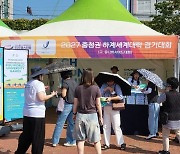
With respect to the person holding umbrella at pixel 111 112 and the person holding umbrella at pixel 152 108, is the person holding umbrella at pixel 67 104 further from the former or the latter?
the person holding umbrella at pixel 152 108

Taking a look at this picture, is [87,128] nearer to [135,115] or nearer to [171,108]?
[171,108]

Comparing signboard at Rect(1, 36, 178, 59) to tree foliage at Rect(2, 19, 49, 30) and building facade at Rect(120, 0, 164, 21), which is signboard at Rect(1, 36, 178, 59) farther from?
building facade at Rect(120, 0, 164, 21)

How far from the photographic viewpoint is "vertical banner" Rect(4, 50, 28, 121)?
854cm

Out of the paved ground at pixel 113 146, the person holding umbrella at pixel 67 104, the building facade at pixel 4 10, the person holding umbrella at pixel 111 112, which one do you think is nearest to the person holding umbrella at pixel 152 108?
the paved ground at pixel 113 146

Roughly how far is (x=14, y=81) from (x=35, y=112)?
11.1 ft

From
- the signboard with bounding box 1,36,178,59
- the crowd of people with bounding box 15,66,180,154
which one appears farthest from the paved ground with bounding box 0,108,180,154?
the signboard with bounding box 1,36,178,59

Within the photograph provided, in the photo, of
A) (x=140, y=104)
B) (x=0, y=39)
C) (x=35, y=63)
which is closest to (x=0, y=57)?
(x=0, y=39)

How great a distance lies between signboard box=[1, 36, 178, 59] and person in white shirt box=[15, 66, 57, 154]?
3413 millimetres

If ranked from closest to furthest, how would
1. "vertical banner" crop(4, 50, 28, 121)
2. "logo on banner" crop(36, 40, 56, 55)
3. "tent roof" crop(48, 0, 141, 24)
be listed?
"vertical banner" crop(4, 50, 28, 121), "logo on banner" crop(36, 40, 56, 55), "tent roof" crop(48, 0, 141, 24)

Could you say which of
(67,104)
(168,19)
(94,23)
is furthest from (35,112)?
(168,19)

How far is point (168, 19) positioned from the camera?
21.7 m

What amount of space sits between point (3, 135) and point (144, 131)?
3.29 m

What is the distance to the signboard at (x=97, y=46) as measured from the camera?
28.9 ft

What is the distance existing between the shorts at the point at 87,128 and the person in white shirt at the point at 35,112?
0.62m
